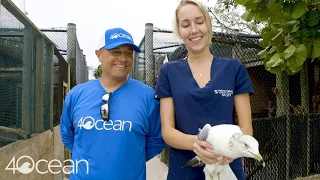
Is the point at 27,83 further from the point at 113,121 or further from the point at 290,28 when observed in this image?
the point at 290,28

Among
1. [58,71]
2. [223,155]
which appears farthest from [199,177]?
[58,71]

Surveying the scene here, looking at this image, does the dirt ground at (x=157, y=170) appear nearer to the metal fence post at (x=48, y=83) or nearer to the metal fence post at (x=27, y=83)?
the metal fence post at (x=48, y=83)

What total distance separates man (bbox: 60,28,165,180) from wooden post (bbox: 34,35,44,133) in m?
1.92

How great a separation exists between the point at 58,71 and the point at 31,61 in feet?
7.76

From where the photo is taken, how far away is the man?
2.07m

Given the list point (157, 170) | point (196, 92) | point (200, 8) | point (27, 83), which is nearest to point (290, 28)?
point (200, 8)

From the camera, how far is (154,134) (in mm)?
2252

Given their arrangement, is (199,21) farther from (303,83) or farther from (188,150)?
(303,83)

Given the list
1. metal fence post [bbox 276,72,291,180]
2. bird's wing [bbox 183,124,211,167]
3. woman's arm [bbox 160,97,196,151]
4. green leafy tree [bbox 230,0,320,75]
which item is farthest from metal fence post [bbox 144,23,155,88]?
bird's wing [bbox 183,124,211,167]

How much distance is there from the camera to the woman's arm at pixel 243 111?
6.19 ft

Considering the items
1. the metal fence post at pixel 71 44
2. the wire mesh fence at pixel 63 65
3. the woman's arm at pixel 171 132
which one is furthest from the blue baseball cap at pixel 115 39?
the metal fence post at pixel 71 44

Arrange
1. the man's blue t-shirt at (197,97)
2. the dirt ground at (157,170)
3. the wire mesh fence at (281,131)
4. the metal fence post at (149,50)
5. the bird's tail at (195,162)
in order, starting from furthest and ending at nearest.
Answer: the dirt ground at (157,170)
the metal fence post at (149,50)
the wire mesh fence at (281,131)
the man's blue t-shirt at (197,97)
the bird's tail at (195,162)

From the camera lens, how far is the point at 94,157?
81.4 inches

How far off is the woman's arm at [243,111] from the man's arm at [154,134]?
1.59 feet
